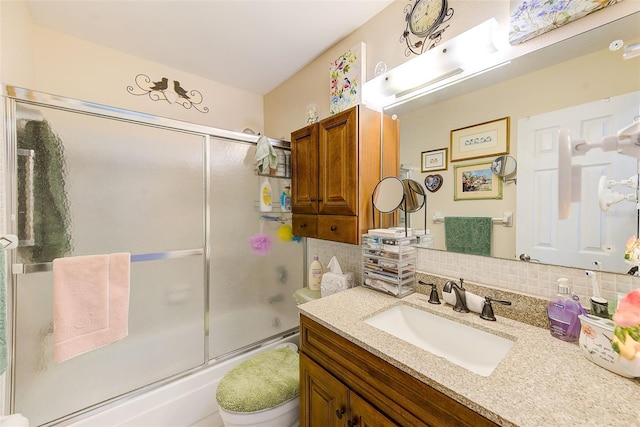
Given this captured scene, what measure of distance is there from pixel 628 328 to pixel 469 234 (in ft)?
1.77

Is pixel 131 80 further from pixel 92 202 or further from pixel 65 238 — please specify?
pixel 65 238

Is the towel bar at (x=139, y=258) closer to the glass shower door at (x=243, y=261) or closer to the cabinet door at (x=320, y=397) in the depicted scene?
the glass shower door at (x=243, y=261)

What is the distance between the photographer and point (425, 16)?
1.21 metres

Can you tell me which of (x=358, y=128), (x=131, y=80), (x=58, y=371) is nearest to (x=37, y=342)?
(x=58, y=371)

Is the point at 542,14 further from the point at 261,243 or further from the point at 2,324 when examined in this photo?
the point at 2,324

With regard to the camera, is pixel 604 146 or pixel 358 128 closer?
pixel 604 146

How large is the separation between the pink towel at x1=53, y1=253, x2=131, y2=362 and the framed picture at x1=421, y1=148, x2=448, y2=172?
1.66m

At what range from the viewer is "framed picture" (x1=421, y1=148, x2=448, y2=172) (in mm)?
1148

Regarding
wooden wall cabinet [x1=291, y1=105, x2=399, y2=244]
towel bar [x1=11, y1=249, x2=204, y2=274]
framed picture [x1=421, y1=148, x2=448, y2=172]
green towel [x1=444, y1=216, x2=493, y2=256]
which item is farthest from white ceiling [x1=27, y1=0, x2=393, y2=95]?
towel bar [x1=11, y1=249, x2=204, y2=274]

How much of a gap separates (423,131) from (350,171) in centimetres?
43

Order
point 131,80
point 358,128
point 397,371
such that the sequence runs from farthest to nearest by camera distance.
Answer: point 131,80 → point 358,128 → point 397,371

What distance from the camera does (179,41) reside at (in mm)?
1668

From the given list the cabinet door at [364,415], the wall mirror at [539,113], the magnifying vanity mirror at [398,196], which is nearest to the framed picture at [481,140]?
the wall mirror at [539,113]

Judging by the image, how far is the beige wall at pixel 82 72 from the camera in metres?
1.20
